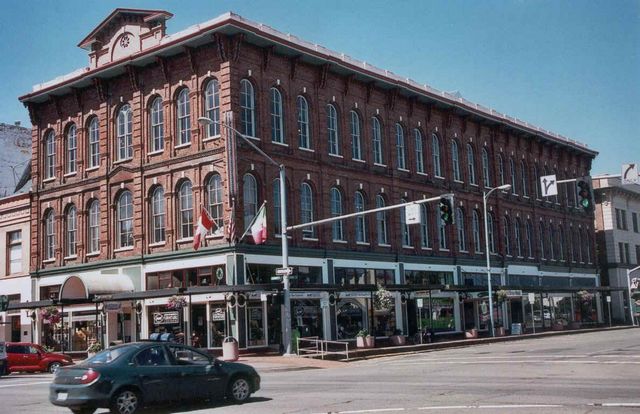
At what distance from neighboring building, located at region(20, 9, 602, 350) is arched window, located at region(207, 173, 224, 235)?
0.34 feet

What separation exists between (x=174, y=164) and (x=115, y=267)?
7256mm

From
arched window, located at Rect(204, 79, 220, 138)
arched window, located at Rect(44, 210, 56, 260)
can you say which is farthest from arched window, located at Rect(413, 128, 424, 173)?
arched window, located at Rect(44, 210, 56, 260)

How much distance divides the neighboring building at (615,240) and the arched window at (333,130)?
41.5 m

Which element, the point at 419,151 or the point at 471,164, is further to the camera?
the point at 471,164

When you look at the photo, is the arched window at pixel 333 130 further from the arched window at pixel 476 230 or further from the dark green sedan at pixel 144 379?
the dark green sedan at pixel 144 379

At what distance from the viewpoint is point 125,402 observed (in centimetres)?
1599

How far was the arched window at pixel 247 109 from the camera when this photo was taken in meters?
41.2

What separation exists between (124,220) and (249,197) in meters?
8.85

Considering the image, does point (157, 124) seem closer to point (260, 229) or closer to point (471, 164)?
point (260, 229)

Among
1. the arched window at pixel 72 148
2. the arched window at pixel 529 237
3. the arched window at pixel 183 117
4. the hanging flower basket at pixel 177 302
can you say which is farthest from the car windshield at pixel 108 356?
the arched window at pixel 529 237

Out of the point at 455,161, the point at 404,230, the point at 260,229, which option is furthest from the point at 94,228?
the point at 455,161

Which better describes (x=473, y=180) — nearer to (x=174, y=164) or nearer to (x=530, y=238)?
(x=530, y=238)

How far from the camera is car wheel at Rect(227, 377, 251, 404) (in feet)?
58.2

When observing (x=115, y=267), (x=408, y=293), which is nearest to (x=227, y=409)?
(x=115, y=267)
